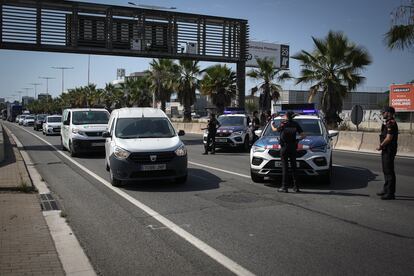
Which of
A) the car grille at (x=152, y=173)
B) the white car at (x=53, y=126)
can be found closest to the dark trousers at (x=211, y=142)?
the car grille at (x=152, y=173)

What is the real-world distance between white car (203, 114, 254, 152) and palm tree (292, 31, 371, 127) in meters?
9.03

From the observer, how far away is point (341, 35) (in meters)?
27.6

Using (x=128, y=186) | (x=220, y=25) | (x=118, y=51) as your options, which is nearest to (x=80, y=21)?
(x=118, y=51)

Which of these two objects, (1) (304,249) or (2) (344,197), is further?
(2) (344,197)

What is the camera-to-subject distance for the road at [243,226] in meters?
5.19

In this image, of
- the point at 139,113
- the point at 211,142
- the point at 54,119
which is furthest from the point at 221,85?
the point at 139,113

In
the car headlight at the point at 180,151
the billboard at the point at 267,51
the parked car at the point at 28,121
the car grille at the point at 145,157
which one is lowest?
the parked car at the point at 28,121

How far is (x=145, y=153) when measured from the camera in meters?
9.87

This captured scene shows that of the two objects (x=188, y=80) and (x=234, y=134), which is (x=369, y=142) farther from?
(x=188, y=80)

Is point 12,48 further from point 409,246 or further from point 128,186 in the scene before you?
point 409,246

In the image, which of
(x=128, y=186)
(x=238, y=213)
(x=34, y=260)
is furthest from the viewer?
(x=128, y=186)

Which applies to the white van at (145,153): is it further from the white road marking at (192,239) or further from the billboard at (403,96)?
the billboard at (403,96)

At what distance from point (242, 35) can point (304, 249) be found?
2660 cm

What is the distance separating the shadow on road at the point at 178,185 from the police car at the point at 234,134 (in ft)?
25.9
